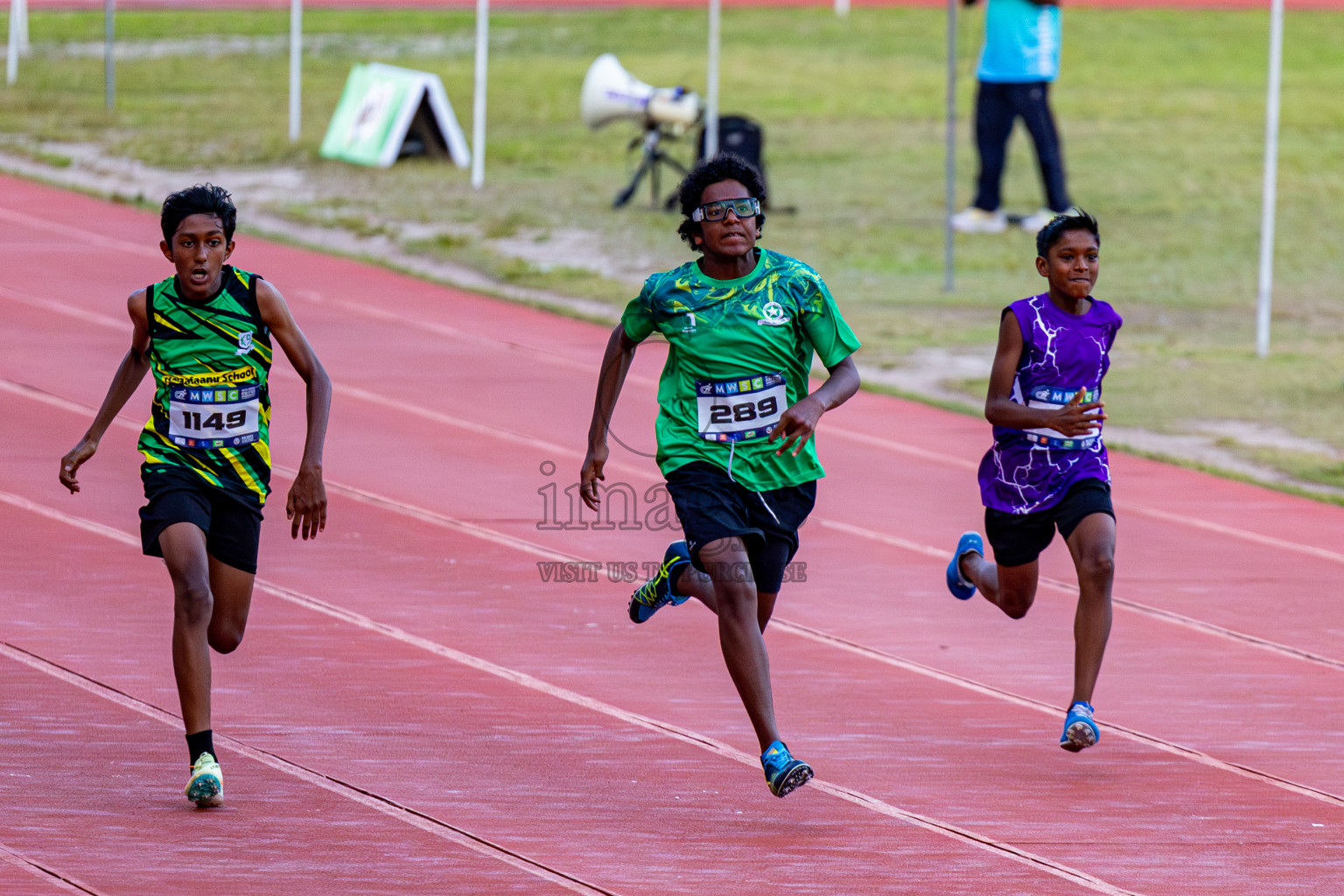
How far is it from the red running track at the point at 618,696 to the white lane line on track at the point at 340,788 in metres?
0.01

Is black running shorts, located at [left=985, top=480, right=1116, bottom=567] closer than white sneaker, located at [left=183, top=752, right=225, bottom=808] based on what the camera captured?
No

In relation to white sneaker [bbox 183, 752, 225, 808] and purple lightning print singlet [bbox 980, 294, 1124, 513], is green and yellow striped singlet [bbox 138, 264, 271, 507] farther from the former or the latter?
purple lightning print singlet [bbox 980, 294, 1124, 513]

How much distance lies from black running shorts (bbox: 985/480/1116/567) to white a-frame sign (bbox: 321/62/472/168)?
14.9 metres

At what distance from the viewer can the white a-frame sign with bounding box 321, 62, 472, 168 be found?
814 inches

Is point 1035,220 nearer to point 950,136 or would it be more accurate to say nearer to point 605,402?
point 950,136

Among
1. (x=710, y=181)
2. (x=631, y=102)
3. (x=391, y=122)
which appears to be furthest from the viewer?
(x=391, y=122)

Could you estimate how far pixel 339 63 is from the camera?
28.6 metres

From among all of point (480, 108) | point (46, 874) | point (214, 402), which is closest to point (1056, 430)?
point (214, 402)

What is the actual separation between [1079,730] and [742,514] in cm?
122

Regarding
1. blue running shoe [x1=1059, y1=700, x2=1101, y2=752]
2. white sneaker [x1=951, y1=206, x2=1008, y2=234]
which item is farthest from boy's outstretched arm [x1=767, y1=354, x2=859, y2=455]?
white sneaker [x1=951, y1=206, x2=1008, y2=234]

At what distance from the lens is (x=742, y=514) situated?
227 inches

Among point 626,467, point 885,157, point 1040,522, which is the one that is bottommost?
→ point 626,467

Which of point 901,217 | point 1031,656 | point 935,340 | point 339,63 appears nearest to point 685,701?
point 1031,656

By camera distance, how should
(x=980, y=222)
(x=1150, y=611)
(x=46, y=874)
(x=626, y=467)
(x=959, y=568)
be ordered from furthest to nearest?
(x=980, y=222) < (x=626, y=467) < (x=1150, y=611) < (x=959, y=568) < (x=46, y=874)
